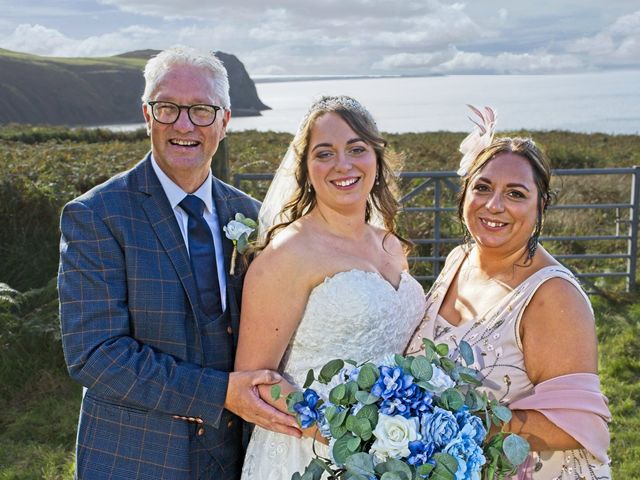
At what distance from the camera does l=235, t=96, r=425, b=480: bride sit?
2.88 meters

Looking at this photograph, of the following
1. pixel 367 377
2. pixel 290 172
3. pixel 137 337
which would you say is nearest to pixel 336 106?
pixel 290 172

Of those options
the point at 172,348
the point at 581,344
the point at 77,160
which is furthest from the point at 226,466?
the point at 77,160

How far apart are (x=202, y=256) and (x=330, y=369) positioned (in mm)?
977

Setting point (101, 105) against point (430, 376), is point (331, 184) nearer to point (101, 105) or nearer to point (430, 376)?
point (430, 376)

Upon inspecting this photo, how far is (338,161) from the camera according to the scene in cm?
306

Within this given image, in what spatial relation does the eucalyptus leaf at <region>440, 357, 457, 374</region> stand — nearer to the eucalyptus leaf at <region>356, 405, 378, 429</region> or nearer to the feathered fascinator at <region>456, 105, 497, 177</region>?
the eucalyptus leaf at <region>356, 405, 378, 429</region>

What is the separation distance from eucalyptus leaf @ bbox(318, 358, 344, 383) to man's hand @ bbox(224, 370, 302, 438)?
467mm

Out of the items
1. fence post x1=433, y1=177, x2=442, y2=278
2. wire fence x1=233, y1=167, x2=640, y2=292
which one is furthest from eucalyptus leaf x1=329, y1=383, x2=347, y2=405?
fence post x1=433, y1=177, x2=442, y2=278

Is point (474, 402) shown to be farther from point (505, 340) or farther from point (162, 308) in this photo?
point (162, 308)

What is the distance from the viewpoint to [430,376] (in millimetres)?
2090

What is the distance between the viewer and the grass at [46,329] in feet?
18.6

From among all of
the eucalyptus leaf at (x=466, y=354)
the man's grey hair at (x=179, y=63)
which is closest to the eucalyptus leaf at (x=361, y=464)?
the eucalyptus leaf at (x=466, y=354)

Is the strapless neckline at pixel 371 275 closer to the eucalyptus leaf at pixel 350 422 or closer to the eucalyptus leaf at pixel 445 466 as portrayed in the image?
the eucalyptus leaf at pixel 350 422

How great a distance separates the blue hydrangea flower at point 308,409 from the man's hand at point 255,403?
40 centimetres
